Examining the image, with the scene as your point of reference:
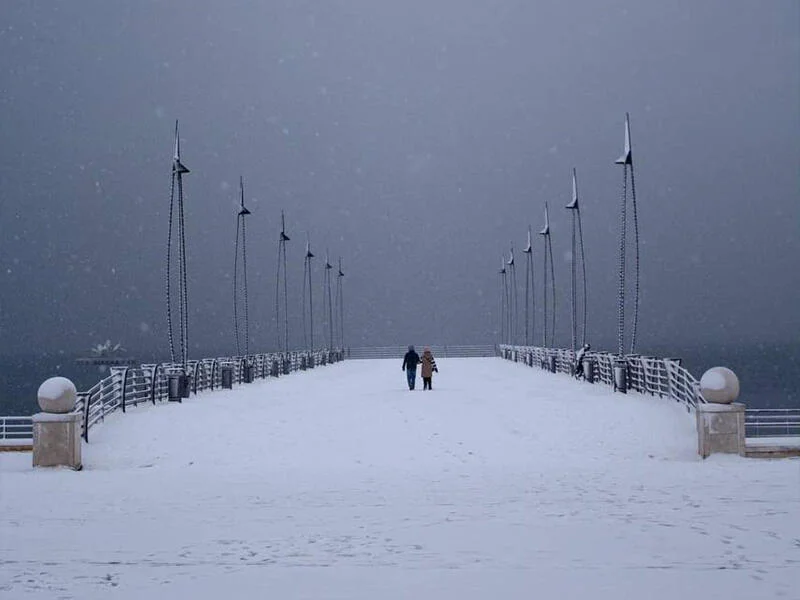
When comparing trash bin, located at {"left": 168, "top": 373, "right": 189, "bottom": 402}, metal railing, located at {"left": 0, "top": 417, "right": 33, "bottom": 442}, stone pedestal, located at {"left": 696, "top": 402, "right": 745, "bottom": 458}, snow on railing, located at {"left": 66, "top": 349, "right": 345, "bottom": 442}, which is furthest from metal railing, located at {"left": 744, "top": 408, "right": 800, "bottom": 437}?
trash bin, located at {"left": 168, "top": 373, "right": 189, "bottom": 402}

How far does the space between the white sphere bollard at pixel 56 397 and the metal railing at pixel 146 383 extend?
29cm

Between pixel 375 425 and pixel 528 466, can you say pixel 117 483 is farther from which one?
pixel 375 425

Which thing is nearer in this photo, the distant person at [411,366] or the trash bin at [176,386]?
the trash bin at [176,386]

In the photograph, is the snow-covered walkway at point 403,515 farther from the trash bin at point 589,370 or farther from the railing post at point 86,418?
the trash bin at point 589,370

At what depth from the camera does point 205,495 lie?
1190 cm

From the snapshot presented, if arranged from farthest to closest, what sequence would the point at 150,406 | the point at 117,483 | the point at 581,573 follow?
the point at 150,406, the point at 117,483, the point at 581,573

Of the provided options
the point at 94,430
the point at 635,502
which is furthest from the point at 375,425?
the point at 635,502

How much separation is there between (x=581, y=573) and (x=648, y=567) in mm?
580

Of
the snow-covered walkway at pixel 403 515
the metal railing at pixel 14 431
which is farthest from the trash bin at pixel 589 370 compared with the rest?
the metal railing at pixel 14 431

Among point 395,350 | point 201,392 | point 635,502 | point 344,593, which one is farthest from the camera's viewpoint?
point 395,350

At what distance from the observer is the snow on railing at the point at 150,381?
19.1 meters

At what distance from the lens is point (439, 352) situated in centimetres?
10319

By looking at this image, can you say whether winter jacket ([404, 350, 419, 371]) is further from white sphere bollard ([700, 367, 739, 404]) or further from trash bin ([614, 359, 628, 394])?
white sphere bollard ([700, 367, 739, 404])

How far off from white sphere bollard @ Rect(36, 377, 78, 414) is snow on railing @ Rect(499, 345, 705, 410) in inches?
390
